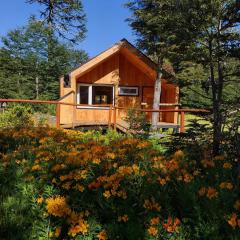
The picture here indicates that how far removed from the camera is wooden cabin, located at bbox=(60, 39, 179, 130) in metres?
19.3

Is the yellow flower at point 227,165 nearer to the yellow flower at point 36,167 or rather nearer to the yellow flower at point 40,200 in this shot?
the yellow flower at point 40,200

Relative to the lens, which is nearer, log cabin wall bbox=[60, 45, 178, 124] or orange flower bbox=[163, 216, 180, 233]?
orange flower bbox=[163, 216, 180, 233]

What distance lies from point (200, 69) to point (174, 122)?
316cm

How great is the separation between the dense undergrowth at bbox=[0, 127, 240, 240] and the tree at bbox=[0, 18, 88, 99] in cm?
5092

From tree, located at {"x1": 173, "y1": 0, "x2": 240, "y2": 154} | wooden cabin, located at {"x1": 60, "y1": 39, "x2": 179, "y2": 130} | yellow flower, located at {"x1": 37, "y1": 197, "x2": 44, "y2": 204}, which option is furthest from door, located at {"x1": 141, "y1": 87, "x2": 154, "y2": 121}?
yellow flower, located at {"x1": 37, "y1": 197, "x2": 44, "y2": 204}

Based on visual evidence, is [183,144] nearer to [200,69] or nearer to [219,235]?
[219,235]

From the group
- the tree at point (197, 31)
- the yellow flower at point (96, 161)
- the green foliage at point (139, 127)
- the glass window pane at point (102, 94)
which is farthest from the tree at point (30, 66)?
the yellow flower at point (96, 161)

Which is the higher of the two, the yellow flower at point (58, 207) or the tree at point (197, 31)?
the tree at point (197, 31)

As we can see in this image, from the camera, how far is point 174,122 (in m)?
20.2

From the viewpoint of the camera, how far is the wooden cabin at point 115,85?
761 inches

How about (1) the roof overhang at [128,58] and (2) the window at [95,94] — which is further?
(2) the window at [95,94]

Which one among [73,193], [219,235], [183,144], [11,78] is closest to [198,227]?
[219,235]

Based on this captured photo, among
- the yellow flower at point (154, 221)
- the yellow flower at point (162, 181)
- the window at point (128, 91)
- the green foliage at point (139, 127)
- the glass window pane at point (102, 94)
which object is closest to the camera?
the yellow flower at point (154, 221)

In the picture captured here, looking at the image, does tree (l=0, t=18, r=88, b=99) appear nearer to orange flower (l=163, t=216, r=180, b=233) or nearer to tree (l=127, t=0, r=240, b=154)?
tree (l=127, t=0, r=240, b=154)
